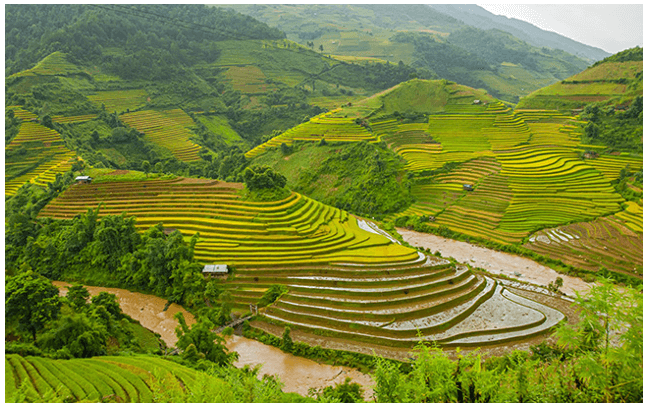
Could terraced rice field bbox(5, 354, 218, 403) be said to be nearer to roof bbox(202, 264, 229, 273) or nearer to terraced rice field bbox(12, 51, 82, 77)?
roof bbox(202, 264, 229, 273)

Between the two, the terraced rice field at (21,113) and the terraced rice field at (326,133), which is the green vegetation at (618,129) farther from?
the terraced rice field at (21,113)

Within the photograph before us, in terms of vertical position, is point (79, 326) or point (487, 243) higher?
point (487, 243)

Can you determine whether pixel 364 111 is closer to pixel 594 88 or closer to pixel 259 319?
pixel 594 88

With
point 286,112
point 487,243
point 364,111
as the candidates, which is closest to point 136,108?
point 286,112

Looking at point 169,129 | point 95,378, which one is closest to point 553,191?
point 95,378

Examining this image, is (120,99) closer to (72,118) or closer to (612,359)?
(72,118)
